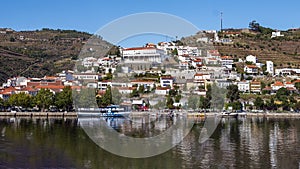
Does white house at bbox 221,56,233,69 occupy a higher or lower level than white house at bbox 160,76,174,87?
higher

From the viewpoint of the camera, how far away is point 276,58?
29.9 m

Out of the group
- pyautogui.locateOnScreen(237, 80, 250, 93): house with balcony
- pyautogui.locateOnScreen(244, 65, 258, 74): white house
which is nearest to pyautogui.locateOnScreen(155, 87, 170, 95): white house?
pyautogui.locateOnScreen(237, 80, 250, 93): house with balcony

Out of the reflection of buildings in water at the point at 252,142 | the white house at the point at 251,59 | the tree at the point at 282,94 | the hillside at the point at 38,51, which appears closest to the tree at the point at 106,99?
the reflection of buildings in water at the point at 252,142

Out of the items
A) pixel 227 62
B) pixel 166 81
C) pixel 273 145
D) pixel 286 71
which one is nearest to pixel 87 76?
pixel 166 81

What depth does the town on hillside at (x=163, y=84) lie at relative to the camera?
18531 millimetres

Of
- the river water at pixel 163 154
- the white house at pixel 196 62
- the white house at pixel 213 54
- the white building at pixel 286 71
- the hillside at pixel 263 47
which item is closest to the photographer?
the river water at pixel 163 154

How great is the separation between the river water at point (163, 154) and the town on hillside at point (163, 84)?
189 inches

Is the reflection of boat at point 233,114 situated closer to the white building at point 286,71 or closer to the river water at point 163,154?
the river water at point 163,154

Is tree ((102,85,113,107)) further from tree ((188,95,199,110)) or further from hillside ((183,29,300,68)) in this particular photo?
hillside ((183,29,300,68))

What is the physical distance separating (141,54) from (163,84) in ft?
6.09

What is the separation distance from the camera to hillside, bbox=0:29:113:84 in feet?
93.4

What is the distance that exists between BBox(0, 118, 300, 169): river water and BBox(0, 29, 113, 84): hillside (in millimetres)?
17827

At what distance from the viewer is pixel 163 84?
21.4m

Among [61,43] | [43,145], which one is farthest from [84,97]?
[61,43]
